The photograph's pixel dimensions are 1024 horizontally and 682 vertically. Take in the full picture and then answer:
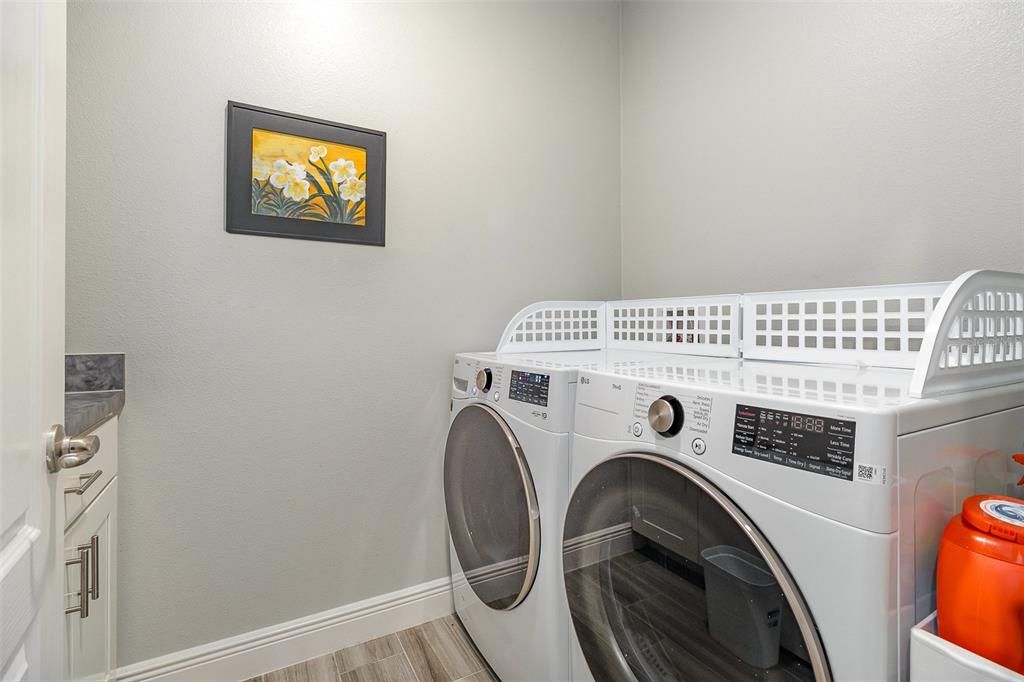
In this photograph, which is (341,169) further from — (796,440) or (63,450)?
(796,440)

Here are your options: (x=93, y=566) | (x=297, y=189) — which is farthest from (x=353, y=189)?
(x=93, y=566)

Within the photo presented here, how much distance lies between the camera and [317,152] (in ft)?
5.08

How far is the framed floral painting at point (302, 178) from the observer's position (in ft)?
4.73

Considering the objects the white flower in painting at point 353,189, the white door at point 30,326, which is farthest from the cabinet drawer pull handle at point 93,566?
the white flower in painting at point 353,189

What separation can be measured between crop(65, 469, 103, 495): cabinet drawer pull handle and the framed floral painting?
0.73m

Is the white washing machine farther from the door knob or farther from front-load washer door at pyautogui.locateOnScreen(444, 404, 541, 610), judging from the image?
the door knob

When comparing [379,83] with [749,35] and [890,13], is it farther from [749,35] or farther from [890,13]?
[890,13]

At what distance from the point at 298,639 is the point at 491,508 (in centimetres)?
79

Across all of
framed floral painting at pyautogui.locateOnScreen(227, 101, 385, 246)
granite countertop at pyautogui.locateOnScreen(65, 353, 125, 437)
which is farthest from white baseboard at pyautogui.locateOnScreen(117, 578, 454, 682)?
framed floral painting at pyautogui.locateOnScreen(227, 101, 385, 246)

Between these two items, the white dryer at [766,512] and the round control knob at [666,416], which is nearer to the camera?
the white dryer at [766,512]

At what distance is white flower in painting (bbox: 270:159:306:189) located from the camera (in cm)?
149

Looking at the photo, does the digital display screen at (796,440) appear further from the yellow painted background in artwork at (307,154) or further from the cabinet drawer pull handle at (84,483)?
the yellow painted background in artwork at (307,154)

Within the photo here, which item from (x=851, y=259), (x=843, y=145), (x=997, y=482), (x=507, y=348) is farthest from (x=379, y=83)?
(x=997, y=482)

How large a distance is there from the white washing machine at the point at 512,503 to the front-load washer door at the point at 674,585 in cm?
8
